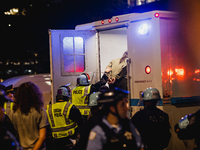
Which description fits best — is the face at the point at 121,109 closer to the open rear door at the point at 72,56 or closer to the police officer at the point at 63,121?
the police officer at the point at 63,121

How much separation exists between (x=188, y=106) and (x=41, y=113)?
11.0 feet

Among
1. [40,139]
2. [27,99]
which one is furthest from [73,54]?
[40,139]

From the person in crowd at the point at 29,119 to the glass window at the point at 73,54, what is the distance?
117 inches

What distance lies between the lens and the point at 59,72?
6.43 metres

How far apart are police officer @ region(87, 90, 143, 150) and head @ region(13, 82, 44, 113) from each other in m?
1.47

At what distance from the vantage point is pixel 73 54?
664 cm

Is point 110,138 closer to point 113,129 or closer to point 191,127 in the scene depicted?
point 113,129

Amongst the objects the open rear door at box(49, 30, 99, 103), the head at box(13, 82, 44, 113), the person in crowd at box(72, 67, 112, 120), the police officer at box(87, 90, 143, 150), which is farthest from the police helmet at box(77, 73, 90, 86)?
the police officer at box(87, 90, 143, 150)

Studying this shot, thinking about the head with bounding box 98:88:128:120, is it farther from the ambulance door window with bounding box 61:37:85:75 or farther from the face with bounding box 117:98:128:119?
the ambulance door window with bounding box 61:37:85:75

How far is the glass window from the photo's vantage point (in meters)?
6.54

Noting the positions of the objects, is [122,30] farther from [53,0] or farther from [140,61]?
[53,0]

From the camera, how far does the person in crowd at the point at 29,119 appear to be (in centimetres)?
348

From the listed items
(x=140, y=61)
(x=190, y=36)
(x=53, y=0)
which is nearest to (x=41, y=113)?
(x=140, y=61)

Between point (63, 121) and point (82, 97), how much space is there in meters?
1.80
